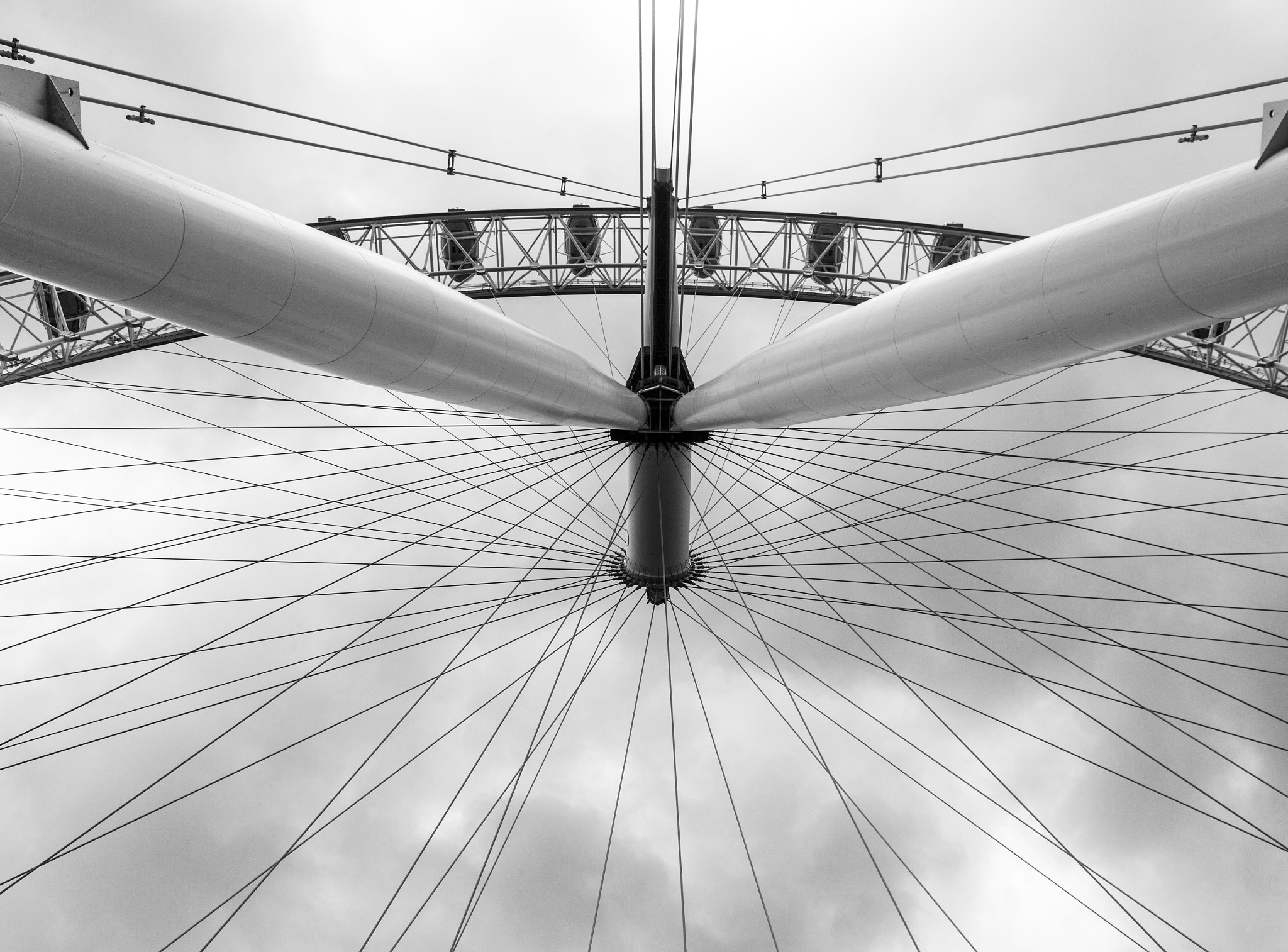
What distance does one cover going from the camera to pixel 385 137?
520 inches

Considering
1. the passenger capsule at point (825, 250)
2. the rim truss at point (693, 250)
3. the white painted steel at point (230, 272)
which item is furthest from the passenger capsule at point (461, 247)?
the white painted steel at point (230, 272)

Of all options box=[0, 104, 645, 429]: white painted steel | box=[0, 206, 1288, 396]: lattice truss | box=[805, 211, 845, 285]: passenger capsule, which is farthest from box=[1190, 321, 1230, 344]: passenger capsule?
box=[0, 104, 645, 429]: white painted steel

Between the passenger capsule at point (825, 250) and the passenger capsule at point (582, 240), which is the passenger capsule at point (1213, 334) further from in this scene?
the passenger capsule at point (582, 240)

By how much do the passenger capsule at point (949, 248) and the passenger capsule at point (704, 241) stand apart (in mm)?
6626

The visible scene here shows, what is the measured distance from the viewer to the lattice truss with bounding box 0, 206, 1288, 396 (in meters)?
23.3

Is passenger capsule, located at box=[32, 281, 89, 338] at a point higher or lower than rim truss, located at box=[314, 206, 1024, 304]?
lower

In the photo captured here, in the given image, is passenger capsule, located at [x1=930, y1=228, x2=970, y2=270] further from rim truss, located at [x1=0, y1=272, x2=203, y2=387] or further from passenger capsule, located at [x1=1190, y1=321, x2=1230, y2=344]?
rim truss, located at [x1=0, y1=272, x2=203, y2=387]

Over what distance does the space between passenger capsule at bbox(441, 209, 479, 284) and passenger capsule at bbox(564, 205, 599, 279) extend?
9.17 feet

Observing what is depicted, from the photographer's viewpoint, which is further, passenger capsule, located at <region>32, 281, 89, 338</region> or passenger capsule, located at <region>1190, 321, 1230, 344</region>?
passenger capsule, located at <region>1190, 321, 1230, 344</region>

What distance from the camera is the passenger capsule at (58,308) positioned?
21.7 metres

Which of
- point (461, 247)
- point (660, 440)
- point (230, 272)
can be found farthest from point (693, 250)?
point (230, 272)

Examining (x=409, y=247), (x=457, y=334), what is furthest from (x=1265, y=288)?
(x=409, y=247)

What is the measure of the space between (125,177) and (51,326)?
69.5ft

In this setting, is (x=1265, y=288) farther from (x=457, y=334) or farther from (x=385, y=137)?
(x=385, y=137)
